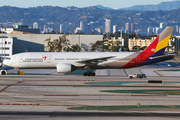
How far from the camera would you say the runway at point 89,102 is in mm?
21984

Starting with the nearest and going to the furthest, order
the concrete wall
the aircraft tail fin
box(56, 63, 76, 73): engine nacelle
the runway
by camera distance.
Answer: the runway, box(56, 63, 76, 73): engine nacelle, the aircraft tail fin, the concrete wall

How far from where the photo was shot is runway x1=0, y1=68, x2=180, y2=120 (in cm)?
2198

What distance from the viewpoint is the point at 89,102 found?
26719mm

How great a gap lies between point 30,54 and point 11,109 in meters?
26.8

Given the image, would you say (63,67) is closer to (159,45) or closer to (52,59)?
(52,59)

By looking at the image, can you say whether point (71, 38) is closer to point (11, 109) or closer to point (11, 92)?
point (11, 92)

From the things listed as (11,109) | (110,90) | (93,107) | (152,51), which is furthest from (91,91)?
(152,51)

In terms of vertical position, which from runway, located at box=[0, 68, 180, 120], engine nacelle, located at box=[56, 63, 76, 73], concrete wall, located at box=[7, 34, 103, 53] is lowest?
runway, located at box=[0, 68, 180, 120]

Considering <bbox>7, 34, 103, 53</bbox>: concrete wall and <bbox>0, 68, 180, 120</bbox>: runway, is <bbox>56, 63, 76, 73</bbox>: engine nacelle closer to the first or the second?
<bbox>0, 68, 180, 120</bbox>: runway

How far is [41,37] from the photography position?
→ 434 feet

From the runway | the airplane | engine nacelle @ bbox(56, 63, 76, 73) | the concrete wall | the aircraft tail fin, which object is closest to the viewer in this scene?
the runway

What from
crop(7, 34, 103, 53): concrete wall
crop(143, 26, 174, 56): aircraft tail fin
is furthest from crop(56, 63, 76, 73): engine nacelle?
crop(7, 34, 103, 53): concrete wall

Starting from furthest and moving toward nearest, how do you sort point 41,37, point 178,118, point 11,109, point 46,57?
point 41,37
point 46,57
point 11,109
point 178,118

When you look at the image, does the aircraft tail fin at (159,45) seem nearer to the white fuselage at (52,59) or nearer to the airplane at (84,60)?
the airplane at (84,60)
